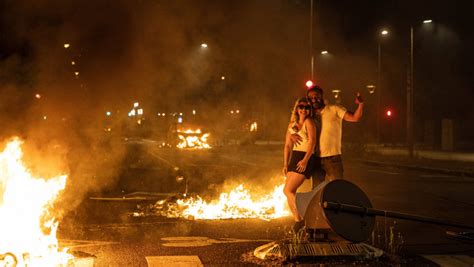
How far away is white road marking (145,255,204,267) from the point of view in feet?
16.7

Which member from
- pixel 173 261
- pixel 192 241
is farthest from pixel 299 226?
pixel 173 261

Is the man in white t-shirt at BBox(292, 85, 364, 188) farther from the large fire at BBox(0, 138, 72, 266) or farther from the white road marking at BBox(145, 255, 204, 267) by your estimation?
the large fire at BBox(0, 138, 72, 266)

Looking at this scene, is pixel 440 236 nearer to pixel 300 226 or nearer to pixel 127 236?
pixel 300 226

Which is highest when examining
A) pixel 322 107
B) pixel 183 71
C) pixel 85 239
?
pixel 183 71

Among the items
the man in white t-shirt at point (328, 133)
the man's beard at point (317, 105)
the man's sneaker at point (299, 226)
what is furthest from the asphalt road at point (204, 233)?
the man's beard at point (317, 105)

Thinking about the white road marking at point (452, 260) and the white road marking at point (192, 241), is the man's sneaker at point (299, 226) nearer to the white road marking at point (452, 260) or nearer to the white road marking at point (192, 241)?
the white road marking at point (192, 241)

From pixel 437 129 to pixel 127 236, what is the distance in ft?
105

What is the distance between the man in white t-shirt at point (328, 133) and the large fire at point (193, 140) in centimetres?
2893

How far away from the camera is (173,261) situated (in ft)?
17.1

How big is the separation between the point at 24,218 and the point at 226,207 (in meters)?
3.19

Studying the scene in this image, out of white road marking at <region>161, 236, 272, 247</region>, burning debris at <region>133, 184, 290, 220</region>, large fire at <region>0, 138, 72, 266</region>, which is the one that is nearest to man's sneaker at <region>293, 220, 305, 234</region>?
white road marking at <region>161, 236, 272, 247</region>

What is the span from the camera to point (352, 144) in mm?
25016

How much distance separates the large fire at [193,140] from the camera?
35.4 m

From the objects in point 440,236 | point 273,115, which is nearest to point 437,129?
point 273,115
